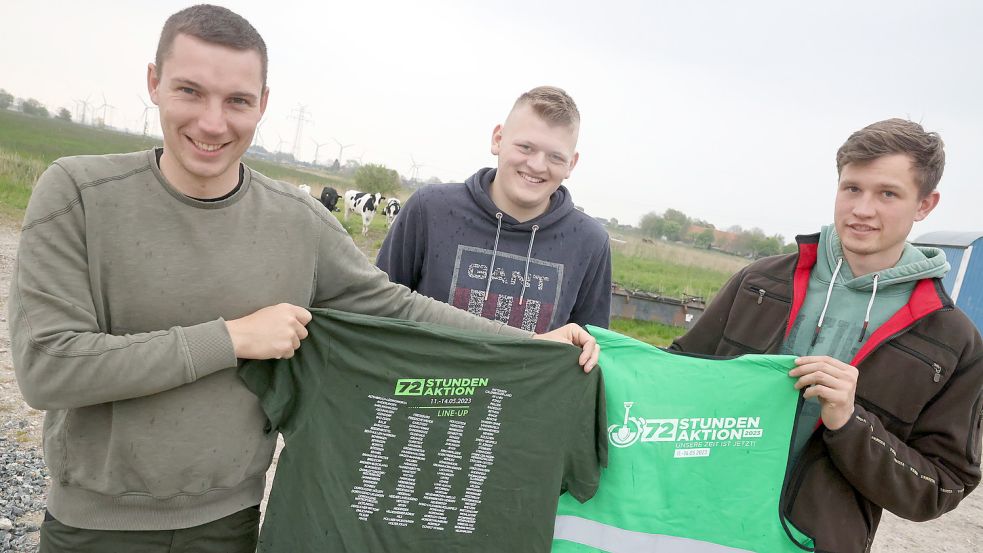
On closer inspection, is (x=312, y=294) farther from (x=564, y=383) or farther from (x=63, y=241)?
(x=564, y=383)

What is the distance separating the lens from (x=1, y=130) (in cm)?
3853

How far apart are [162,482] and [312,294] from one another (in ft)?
2.84

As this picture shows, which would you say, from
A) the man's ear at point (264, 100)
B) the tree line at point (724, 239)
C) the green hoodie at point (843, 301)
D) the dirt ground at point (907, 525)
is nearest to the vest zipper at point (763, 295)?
the green hoodie at point (843, 301)

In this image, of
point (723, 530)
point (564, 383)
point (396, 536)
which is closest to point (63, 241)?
point (396, 536)

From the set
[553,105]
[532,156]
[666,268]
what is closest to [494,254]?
[532,156]

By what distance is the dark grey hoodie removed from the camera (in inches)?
127

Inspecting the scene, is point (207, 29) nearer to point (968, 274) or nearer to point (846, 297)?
point (846, 297)

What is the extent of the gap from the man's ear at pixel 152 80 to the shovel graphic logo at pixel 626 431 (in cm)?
219

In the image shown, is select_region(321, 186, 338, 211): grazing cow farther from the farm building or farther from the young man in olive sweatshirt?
the young man in olive sweatshirt

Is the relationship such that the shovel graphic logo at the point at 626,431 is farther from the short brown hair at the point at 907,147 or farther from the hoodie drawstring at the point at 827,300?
the short brown hair at the point at 907,147

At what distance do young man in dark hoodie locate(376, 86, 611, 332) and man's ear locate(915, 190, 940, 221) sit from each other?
1435 millimetres

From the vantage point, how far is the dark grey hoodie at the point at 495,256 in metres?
3.22

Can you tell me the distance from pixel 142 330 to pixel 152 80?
0.86 meters

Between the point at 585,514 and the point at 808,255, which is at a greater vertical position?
the point at 808,255
